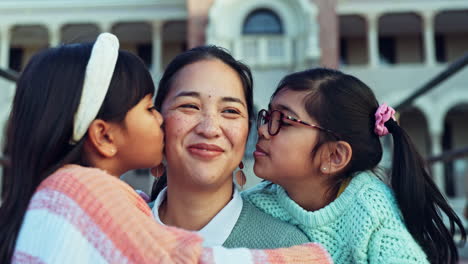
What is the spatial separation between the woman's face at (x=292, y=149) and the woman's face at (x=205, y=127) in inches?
8.3

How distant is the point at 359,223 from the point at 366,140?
0.43 m

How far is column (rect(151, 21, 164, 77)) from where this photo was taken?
1792cm

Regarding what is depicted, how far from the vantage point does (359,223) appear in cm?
177

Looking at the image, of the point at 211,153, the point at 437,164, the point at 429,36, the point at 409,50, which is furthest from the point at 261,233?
the point at 409,50

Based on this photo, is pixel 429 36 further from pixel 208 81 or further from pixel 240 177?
pixel 208 81

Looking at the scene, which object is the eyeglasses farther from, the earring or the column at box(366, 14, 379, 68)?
the column at box(366, 14, 379, 68)

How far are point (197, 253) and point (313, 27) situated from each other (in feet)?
47.7

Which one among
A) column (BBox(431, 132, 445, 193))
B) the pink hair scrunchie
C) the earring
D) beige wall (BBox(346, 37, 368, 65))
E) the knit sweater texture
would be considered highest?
beige wall (BBox(346, 37, 368, 65))

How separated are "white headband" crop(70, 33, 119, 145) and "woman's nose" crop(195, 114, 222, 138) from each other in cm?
40

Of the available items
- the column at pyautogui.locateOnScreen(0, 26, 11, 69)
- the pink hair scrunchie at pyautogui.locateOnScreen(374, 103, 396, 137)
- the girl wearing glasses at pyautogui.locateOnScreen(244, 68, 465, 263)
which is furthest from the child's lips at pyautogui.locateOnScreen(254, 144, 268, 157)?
the column at pyautogui.locateOnScreen(0, 26, 11, 69)

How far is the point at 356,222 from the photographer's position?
179cm

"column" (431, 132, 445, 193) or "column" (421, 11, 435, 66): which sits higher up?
"column" (421, 11, 435, 66)

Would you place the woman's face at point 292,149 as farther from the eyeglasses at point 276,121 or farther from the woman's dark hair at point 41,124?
the woman's dark hair at point 41,124

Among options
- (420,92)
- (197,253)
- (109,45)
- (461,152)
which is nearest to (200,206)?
(197,253)
